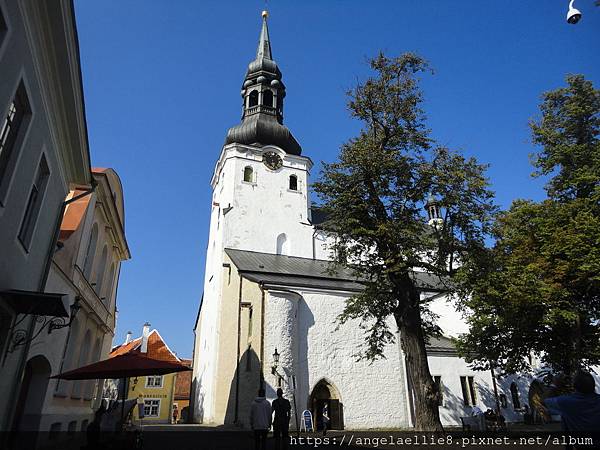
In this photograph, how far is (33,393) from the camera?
9266 mm

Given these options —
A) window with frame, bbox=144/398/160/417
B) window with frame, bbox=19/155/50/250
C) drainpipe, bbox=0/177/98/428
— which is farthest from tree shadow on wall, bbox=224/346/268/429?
window with frame, bbox=144/398/160/417

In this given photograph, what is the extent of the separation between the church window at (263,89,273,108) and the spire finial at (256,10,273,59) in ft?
13.9

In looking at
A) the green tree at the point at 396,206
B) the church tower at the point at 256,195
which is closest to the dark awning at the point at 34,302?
the green tree at the point at 396,206

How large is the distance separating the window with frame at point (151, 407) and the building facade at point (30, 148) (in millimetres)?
28462

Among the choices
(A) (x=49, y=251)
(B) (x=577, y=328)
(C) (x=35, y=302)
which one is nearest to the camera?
(C) (x=35, y=302)

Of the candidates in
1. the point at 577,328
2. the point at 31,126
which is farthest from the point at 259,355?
the point at 31,126

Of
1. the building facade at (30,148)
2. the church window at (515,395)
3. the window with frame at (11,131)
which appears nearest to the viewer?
the building facade at (30,148)

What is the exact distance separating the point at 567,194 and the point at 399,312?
9798 millimetres

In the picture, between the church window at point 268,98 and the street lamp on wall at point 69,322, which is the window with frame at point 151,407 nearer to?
the church window at point 268,98

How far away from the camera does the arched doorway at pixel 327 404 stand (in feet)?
63.5

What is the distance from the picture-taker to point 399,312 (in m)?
12.2

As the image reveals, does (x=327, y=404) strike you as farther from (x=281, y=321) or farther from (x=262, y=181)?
(x=262, y=181)

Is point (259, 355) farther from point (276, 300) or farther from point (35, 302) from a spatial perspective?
point (35, 302)

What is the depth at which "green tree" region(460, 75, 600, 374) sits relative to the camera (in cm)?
1406
